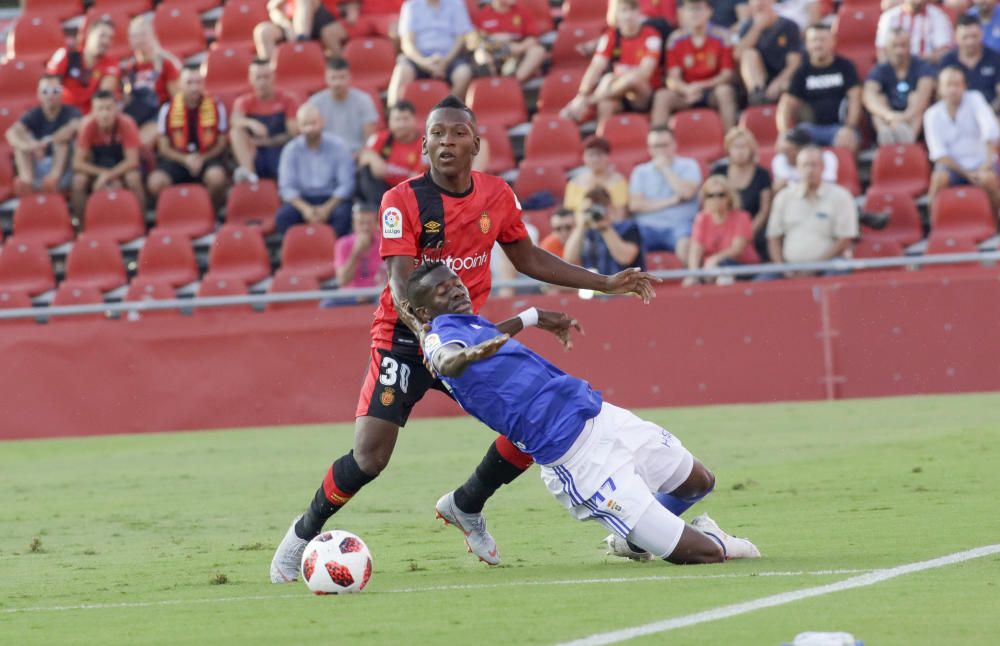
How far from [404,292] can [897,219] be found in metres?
11.1

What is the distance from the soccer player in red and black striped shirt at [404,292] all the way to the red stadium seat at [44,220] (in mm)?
14549

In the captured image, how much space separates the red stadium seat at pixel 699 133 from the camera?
19.5 metres

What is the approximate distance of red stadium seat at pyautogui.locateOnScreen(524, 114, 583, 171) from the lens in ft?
66.8

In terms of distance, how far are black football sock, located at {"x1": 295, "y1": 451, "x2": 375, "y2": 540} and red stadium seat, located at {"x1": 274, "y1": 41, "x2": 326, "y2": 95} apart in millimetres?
14757

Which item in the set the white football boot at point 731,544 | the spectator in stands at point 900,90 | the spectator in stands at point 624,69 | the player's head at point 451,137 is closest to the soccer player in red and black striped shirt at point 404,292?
the player's head at point 451,137

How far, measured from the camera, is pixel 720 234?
17.8m

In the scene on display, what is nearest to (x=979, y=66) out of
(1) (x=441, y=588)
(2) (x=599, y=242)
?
(2) (x=599, y=242)

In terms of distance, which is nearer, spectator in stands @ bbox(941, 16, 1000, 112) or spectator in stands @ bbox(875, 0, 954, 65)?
spectator in stands @ bbox(941, 16, 1000, 112)

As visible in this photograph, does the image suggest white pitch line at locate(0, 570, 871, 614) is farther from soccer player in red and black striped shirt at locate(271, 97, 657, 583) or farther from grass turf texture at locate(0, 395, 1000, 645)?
soccer player in red and black striped shirt at locate(271, 97, 657, 583)

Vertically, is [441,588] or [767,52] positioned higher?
[767,52]

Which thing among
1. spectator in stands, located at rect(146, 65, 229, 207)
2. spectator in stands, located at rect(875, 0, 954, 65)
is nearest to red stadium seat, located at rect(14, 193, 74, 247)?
spectator in stands, located at rect(146, 65, 229, 207)

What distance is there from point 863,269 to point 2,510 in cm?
886

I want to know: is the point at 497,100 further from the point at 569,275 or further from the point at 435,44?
the point at 569,275

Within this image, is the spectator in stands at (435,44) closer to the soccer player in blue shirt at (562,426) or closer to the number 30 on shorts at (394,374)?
the number 30 on shorts at (394,374)
